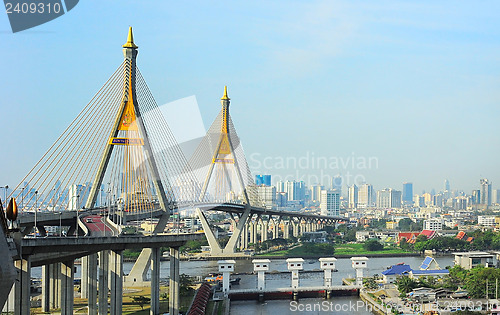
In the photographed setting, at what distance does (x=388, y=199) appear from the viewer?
9550 centimetres

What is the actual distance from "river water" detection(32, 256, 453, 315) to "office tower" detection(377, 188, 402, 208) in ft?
203

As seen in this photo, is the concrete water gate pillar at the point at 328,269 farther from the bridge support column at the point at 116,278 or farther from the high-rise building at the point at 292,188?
the high-rise building at the point at 292,188

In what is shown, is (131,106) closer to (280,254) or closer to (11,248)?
(11,248)

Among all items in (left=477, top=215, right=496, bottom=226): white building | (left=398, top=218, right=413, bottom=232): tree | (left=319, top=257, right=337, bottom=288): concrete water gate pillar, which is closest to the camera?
(left=319, top=257, right=337, bottom=288): concrete water gate pillar

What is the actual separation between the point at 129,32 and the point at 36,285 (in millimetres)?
8433

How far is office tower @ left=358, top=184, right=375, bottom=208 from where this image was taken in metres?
92.4

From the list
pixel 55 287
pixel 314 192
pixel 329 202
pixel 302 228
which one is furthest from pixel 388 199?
pixel 55 287

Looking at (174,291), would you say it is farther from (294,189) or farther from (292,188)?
(294,189)

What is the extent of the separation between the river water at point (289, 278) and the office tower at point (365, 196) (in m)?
58.2

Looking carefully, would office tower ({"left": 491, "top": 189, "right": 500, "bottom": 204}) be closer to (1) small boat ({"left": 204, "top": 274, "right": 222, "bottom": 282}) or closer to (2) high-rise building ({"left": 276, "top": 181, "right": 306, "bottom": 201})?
(2) high-rise building ({"left": 276, "top": 181, "right": 306, "bottom": 201})

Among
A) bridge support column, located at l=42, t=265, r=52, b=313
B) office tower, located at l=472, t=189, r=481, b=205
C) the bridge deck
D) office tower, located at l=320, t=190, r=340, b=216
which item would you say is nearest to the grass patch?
bridge support column, located at l=42, t=265, r=52, b=313

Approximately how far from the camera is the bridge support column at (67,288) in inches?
524

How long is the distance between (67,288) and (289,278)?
12.9 metres

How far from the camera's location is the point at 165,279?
2308 centimetres
